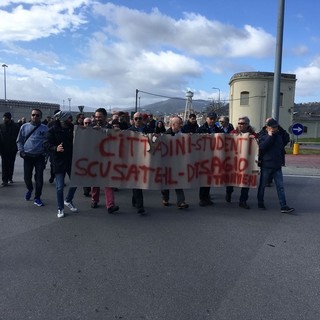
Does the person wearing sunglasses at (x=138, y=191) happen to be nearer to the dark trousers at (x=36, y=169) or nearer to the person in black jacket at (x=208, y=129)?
the person in black jacket at (x=208, y=129)

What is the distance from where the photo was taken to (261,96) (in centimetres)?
4284

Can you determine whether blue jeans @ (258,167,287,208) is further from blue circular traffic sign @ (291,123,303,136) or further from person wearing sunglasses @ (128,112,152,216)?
blue circular traffic sign @ (291,123,303,136)

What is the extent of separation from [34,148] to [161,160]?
8.16 ft

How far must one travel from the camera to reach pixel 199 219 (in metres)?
6.73

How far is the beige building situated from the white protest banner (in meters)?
35.7

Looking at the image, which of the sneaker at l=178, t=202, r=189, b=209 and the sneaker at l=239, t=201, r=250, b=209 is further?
the sneaker at l=239, t=201, r=250, b=209

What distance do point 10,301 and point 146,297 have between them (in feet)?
4.15

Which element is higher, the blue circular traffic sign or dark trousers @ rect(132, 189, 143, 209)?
the blue circular traffic sign

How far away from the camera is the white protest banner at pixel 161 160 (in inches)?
278

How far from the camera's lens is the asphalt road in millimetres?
3559

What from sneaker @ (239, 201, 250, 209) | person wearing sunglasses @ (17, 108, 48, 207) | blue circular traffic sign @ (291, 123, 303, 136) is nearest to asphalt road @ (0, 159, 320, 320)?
sneaker @ (239, 201, 250, 209)

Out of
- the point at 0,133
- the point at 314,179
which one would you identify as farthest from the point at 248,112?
the point at 0,133

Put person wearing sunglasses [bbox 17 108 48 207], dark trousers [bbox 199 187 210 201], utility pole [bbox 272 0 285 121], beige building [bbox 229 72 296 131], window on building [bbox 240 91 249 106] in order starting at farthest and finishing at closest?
window on building [bbox 240 91 249 106] → beige building [bbox 229 72 296 131] → utility pole [bbox 272 0 285 121] → dark trousers [bbox 199 187 210 201] → person wearing sunglasses [bbox 17 108 48 207]

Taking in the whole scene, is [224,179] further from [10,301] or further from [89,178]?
[10,301]
